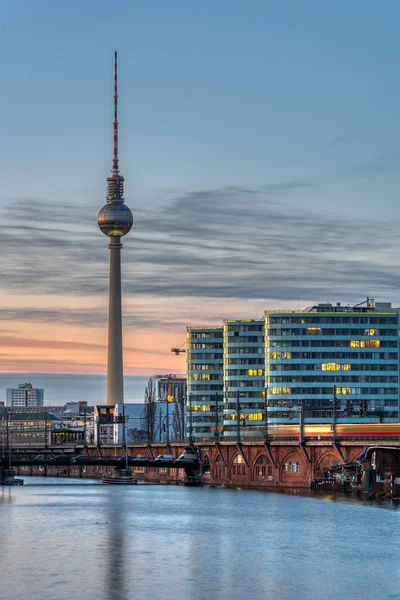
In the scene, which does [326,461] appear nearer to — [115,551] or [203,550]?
[203,550]

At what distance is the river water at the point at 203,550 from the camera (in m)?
85.0

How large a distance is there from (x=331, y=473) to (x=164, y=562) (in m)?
84.5

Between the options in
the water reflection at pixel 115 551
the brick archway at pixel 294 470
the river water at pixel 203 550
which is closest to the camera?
the river water at pixel 203 550

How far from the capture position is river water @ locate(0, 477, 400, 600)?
279 ft

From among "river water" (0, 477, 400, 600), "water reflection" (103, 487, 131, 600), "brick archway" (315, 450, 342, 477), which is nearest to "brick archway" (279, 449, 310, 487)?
"brick archway" (315, 450, 342, 477)

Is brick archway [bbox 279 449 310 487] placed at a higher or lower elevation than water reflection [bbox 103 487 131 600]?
higher

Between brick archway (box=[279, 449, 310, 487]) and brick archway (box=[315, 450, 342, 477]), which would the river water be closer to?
brick archway (box=[315, 450, 342, 477])

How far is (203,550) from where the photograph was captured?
10662cm

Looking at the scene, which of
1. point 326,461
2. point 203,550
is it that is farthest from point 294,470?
point 203,550

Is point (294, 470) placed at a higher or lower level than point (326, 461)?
lower

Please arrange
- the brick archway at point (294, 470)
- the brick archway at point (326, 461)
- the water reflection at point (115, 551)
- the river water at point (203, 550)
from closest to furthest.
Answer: the river water at point (203, 550), the water reflection at point (115, 551), the brick archway at point (326, 461), the brick archway at point (294, 470)

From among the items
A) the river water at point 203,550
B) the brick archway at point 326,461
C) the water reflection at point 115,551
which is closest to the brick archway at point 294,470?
the brick archway at point 326,461

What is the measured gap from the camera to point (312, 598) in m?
81.5

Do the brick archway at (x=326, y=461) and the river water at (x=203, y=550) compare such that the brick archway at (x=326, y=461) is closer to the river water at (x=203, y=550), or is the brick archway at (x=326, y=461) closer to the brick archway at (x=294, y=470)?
the brick archway at (x=294, y=470)
